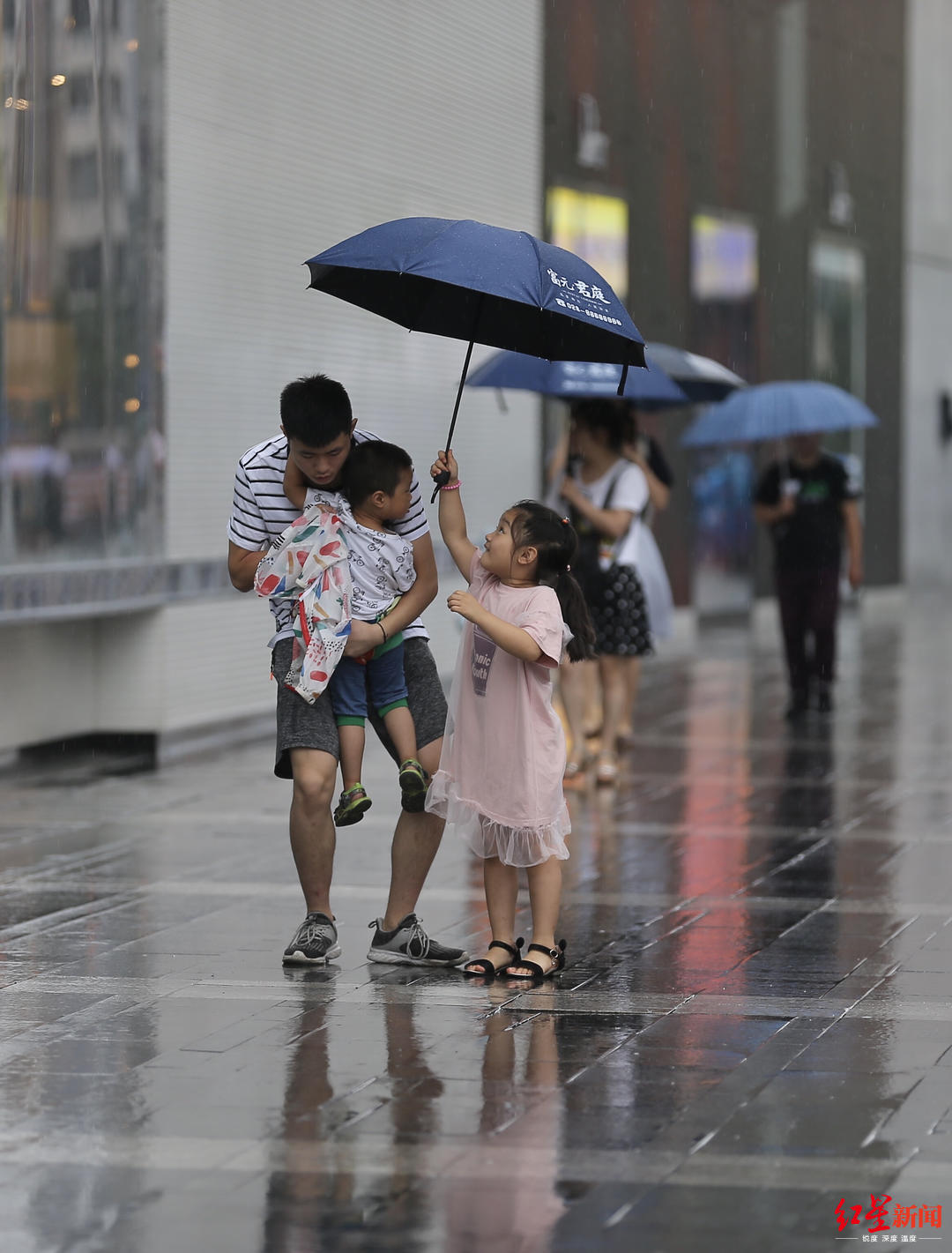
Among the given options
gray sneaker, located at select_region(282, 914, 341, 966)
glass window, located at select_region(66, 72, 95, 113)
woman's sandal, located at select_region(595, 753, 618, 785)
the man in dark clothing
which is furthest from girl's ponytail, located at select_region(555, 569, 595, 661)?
the man in dark clothing

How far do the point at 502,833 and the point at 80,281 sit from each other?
5.57 m

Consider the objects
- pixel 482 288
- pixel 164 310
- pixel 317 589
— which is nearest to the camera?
pixel 482 288

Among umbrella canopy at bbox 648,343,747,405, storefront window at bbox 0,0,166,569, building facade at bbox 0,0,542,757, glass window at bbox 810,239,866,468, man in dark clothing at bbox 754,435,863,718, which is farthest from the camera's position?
glass window at bbox 810,239,866,468

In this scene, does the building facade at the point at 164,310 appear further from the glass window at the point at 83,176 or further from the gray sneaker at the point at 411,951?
the gray sneaker at the point at 411,951

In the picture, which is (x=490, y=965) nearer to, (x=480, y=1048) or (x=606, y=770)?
(x=480, y=1048)

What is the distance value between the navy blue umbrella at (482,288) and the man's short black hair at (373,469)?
21cm

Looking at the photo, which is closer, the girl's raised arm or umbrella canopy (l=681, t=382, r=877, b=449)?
the girl's raised arm

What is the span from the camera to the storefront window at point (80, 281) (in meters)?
10.4

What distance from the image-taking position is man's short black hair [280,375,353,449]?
6066 mm

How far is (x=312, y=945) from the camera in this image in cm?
643

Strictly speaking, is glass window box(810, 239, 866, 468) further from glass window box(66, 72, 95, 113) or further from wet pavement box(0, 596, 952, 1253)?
wet pavement box(0, 596, 952, 1253)

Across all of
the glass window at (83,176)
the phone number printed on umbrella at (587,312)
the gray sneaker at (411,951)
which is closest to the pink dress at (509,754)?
the gray sneaker at (411,951)

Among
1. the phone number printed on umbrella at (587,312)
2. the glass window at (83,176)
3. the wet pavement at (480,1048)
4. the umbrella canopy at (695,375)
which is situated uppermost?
the glass window at (83,176)

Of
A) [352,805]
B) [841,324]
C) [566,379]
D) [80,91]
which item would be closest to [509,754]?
[352,805]
